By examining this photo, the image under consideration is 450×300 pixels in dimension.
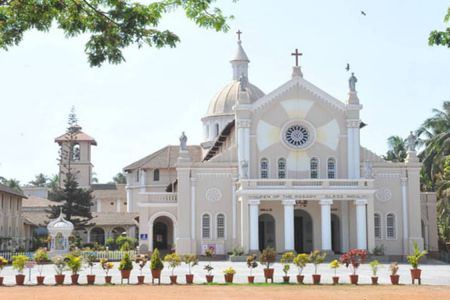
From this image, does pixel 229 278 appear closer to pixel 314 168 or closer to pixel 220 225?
pixel 220 225

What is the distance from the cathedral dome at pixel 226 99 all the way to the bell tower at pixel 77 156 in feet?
44.8

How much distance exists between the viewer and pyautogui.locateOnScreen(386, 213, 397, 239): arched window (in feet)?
162

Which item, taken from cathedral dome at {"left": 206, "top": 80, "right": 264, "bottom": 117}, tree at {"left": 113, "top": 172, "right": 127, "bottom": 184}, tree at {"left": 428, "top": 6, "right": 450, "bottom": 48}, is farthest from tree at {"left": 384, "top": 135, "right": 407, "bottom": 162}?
tree at {"left": 113, "top": 172, "right": 127, "bottom": 184}

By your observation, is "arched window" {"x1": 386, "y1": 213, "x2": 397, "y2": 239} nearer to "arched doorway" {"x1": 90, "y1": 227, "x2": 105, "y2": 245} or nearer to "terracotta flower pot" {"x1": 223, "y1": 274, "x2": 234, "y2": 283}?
"terracotta flower pot" {"x1": 223, "y1": 274, "x2": 234, "y2": 283}

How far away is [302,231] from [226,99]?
20.7 m

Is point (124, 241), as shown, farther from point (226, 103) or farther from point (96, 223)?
point (226, 103)

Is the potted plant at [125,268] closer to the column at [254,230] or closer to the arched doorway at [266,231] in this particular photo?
the column at [254,230]

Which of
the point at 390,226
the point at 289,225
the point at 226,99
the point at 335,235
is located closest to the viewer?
the point at 289,225

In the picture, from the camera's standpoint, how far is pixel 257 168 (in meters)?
49.1

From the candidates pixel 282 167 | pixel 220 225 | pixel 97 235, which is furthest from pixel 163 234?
pixel 97 235

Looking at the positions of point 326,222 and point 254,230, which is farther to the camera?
point 326,222

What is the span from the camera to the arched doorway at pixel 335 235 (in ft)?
164

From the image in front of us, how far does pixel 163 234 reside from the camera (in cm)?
5566

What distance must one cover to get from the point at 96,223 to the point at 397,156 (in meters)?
28.1
